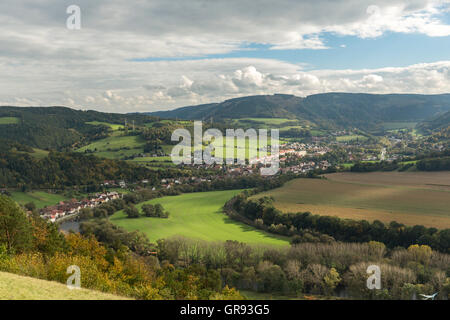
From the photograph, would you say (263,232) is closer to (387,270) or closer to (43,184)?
(387,270)

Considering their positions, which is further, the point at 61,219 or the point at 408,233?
the point at 61,219

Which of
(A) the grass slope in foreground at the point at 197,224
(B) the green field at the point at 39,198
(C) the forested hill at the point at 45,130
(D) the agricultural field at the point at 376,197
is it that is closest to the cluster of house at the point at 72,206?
(B) the green field at the point at 39,198

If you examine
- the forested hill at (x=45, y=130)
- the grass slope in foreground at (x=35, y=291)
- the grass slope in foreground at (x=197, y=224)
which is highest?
the forested hill at (x=45, y=130)

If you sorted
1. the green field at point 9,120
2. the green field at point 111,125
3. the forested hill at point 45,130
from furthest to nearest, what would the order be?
the green field at point 111,125
the green field at point 9,120
the forested hill at point 45,130

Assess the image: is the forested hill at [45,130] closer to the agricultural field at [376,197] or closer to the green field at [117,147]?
the green field at [117,147]

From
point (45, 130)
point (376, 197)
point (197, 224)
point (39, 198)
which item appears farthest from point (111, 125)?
point (376, 197)
